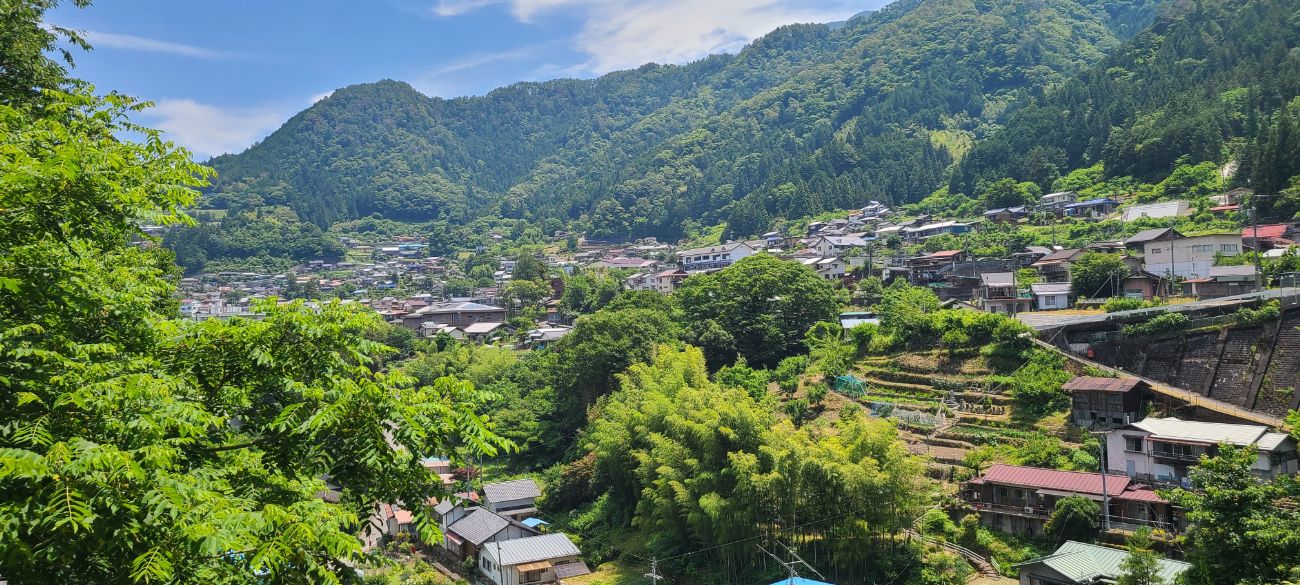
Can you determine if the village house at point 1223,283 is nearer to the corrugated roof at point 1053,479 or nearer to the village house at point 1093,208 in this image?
the corrugated roof at point 1053,479

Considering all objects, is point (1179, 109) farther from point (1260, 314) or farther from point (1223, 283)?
point (1260, 314)

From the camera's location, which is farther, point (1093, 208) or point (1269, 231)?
point (1093, 208)

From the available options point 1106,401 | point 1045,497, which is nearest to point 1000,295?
point 1106,401

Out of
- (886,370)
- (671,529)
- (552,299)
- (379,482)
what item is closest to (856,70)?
(552,299)

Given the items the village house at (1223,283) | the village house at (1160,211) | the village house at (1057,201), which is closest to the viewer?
the village house at (1223,283)

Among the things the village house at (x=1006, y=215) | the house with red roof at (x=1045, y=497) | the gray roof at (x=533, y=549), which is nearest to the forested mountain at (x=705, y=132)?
the village house at (x=1006, y=215)

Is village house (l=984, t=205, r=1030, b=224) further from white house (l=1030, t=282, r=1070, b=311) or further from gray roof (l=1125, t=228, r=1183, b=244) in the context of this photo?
white house (l=1030, t=282, r=1070, b=311)
